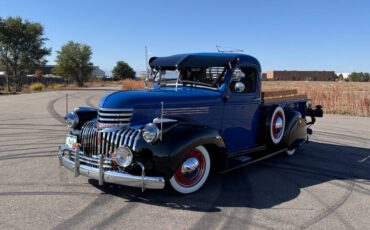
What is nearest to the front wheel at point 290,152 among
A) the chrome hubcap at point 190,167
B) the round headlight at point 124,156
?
the chrome hubcap at point 190,167

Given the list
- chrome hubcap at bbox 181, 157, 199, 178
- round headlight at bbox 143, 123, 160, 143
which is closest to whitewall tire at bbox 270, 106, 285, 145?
chrome hubcap at bbox 181, 157, 199, 178

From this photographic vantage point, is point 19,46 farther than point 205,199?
Yes

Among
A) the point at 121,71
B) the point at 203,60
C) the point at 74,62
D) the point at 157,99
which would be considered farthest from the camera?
the point at 121,71

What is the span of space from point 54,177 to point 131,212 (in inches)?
74.9

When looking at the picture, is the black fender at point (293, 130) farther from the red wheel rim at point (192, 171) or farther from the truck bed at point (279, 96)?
the red wheel rim at point (192, 171)

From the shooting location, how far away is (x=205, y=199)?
4926 mm

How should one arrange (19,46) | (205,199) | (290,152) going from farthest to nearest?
(19,46), (290,152), (205,199)

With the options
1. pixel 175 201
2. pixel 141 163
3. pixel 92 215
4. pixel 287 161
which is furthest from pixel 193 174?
pixel 287 161

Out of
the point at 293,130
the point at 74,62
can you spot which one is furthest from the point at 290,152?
the point at 74,62

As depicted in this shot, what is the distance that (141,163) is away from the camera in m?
4.58

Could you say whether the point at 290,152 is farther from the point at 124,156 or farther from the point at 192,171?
the point at 124,156

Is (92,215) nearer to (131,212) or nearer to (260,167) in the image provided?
(131,212)

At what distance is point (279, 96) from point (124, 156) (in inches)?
160

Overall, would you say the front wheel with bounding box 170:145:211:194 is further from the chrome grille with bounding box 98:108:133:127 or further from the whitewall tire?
the whitewall tire
